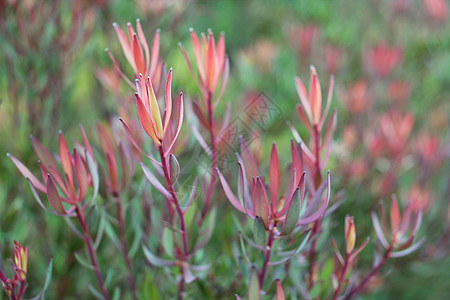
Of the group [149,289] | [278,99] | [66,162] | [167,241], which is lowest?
[149,289]

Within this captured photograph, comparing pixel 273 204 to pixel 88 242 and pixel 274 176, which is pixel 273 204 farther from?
pixel 88 242

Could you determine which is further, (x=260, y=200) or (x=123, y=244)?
(x=123, y=244)

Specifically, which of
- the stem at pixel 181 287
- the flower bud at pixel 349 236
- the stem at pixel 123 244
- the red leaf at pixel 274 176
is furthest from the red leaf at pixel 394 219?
the stem at pixel 123 244

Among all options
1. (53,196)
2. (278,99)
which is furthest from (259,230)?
(278,99)

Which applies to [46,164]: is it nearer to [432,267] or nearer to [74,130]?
[74,130]

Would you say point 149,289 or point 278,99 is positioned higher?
point 278,99

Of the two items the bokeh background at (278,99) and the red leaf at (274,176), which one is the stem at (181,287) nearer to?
the bokeh background at (278,99)

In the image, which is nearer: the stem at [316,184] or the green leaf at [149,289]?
the stem at [316,184]
